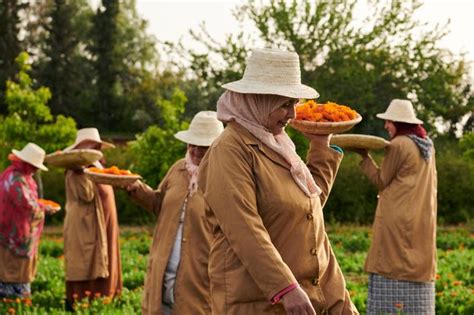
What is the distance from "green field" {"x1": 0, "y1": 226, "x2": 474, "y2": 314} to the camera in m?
8.90

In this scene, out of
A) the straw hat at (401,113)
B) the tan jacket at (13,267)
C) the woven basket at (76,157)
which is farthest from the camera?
the tan jacket at (13,267)

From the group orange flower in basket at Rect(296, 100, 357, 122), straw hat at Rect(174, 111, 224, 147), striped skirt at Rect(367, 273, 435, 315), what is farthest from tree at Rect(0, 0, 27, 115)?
orange flower in basket at Rect(296, 100, 357, 122)

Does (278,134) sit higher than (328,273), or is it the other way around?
(278,134)

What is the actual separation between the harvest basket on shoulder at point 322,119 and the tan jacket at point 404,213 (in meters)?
3.64

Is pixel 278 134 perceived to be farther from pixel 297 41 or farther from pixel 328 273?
pixel 297 41

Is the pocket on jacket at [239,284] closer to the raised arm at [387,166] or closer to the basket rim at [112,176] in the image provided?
the basket rim at [112,176]

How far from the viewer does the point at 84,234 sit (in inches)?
389

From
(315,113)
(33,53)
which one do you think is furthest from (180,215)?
(33,53)

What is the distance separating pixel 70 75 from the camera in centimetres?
4803

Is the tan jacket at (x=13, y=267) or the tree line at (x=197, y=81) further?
the tree line at (x=197, y=81)

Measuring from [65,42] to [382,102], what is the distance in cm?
2373

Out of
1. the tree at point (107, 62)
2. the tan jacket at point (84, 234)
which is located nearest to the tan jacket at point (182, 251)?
the tan jacket at point (84, 234)

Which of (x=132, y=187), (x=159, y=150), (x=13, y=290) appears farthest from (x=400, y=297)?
(x=159, y=150)

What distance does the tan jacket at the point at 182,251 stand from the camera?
624 centimetres
